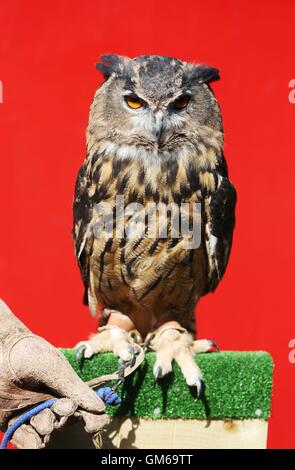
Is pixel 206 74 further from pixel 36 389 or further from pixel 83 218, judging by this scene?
pixel 36 389

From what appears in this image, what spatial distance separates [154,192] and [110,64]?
358 mm

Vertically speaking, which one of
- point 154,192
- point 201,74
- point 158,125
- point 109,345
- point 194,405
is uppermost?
point 201,74

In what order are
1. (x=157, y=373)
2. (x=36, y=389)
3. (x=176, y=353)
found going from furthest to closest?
(x=176, y=353) → (x=157, y=373) → (x=36, y=389)

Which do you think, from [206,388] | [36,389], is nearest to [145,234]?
[206,388]

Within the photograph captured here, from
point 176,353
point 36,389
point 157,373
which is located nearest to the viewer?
point 36,389

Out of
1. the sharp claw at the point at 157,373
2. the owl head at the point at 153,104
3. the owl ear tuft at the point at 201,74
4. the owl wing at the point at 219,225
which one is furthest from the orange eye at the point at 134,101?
the sharp claw at the point at 157,373

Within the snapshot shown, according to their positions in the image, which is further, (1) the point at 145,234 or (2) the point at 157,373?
(1) the point at 145,234

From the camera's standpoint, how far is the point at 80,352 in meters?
1.70

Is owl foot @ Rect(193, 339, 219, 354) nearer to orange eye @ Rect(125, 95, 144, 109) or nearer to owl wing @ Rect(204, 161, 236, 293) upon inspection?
owl wing @ Rect(204, 161, 236, 293)

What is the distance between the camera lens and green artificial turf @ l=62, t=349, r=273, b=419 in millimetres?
1645

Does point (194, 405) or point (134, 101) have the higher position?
point (134, 101)

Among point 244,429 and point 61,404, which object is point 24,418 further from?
point 244,429

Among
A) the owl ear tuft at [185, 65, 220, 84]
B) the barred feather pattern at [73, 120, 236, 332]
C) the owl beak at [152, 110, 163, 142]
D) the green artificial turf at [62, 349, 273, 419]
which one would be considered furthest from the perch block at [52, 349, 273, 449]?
the owl ear tuft at [185, 65, 220, 84]

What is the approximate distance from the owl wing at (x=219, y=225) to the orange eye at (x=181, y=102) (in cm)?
21
